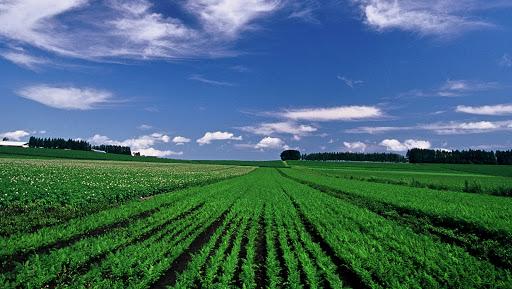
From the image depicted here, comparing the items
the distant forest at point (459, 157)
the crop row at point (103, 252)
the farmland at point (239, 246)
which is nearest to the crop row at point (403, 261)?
the farmland at point (239, 246)

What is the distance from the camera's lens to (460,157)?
5807 inches

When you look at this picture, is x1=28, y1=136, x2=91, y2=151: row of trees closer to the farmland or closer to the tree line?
the farmland

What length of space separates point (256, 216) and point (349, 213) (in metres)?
5.54

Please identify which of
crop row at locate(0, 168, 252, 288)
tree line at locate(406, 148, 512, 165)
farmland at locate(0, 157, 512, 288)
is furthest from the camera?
tree line at locate(406, 148, 512, 165)

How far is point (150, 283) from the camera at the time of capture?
6.80 metres

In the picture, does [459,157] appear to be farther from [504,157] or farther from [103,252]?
[103,252]

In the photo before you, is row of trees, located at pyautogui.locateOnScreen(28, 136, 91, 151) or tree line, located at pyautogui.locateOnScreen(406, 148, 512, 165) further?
row of trees, located at pyautogui.locateOnScreen(28, 136, 91, 151)

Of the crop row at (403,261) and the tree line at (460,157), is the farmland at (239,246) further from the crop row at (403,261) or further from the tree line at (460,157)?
the tree line at (460,157)

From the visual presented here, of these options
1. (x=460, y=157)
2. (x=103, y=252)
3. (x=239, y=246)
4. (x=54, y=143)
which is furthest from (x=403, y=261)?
(x=54, y=143)

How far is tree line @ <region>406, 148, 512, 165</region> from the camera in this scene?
138 metres

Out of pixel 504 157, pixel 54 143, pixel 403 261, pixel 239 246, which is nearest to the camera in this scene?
pixel 403 261

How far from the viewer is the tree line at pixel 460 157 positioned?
453 feet

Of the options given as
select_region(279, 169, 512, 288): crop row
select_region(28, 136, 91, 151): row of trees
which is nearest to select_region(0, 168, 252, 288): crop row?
select_region(279, 169, 512, 288): crop row

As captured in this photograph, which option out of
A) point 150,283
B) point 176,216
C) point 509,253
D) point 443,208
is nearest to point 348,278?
point 150,283
